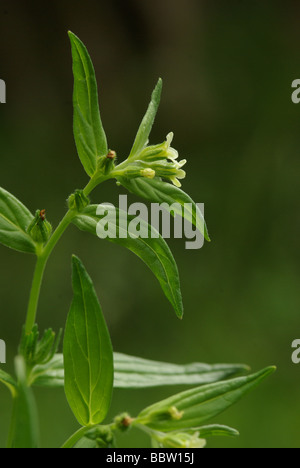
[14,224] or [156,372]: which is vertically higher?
[14,224]

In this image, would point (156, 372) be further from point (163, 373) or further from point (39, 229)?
point (39, 229)

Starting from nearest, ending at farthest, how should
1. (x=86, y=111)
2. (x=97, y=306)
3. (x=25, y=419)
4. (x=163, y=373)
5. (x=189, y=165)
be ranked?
(x=25, y=419) < (x=97, y=306) < (x=86, y=111) < (x=163, y=373) < (x=189, y=165)

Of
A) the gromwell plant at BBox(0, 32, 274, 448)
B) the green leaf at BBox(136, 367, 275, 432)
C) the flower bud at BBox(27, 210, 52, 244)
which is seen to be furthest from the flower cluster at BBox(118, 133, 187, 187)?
the green leaf at BBox(136, 367, 275, 432)

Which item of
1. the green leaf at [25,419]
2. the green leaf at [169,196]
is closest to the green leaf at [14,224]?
the green leaf at [169,196]

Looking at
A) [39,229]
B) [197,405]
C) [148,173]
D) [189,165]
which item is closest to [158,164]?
[148,173]

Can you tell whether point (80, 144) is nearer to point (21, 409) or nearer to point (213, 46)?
point (21, 409)

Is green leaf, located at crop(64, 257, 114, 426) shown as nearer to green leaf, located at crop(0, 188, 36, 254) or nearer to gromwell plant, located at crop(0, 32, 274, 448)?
gromwell plant, located at crop(0, 32, 274, 448)

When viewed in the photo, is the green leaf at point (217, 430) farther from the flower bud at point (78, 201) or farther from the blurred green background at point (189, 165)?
the blurred green background at point (189, 165)

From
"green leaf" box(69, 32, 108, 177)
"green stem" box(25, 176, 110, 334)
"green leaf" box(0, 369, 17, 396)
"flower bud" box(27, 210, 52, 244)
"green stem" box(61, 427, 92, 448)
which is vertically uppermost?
→ "green leaf" box(69, 32, 108, 177)
